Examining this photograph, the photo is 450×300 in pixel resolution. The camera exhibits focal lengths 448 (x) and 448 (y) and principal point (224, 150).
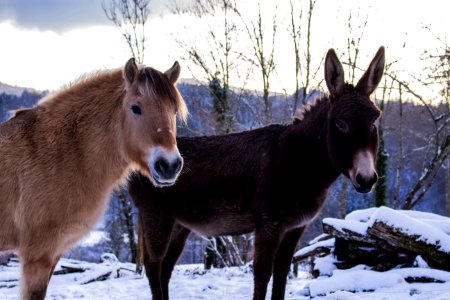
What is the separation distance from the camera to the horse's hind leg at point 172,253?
224 inches

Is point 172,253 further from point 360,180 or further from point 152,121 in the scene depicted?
point 360,180

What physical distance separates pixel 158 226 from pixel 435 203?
6424cm

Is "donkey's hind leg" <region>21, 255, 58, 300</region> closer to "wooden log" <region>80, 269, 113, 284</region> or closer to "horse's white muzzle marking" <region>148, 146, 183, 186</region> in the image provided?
"horse's white muzzle marking" <region>148, 146, 183, 186</region>

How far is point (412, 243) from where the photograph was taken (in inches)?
245

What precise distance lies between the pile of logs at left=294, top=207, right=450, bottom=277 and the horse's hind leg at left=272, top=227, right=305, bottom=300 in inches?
83.1

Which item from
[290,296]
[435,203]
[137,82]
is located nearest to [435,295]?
[290,296]

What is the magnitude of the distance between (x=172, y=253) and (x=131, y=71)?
9.15 feet

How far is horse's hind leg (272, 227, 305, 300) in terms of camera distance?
4984mm

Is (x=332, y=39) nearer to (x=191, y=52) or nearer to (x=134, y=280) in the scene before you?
(x=191, y=52)

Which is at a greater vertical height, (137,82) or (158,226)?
(137,82)

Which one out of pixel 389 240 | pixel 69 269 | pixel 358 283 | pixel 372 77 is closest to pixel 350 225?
pixel 389 240

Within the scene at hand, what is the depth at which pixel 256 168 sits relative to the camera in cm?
487

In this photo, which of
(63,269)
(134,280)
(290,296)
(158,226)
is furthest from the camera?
(63,269)

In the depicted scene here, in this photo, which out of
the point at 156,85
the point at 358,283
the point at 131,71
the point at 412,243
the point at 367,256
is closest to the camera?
the point at 156,85
